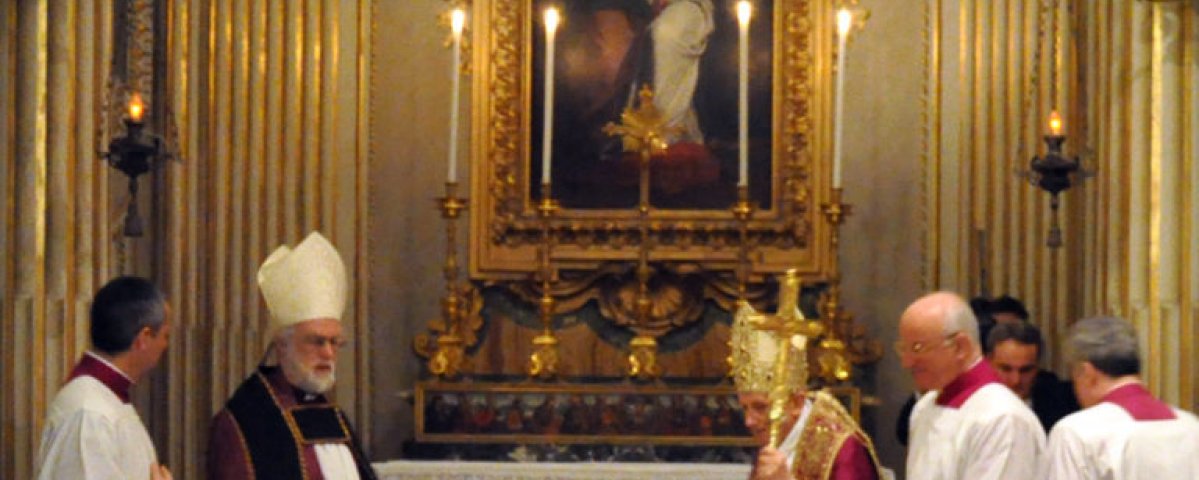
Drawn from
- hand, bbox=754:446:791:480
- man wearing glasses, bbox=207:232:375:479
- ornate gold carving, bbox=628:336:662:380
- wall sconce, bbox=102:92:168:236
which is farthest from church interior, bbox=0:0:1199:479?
hand, bbox=754:446:791:480

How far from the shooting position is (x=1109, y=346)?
673 centimetres

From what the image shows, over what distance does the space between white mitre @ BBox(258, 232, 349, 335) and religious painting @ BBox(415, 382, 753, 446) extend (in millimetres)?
2674

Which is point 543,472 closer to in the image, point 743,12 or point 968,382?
point 743,12

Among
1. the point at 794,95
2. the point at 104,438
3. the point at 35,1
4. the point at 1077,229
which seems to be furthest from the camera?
the point at 794,95

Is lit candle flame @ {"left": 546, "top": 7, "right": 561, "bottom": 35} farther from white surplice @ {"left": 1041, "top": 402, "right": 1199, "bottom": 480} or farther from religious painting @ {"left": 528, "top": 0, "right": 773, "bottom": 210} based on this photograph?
white surplice @ {"left": 1041, "top": 402, "right": 1199, "bottom": 480}

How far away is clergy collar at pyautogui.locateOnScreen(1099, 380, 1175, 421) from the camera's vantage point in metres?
6.64

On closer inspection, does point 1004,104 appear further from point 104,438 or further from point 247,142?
point 104,438

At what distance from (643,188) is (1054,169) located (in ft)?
6.66

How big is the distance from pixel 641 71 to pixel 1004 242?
1.92m

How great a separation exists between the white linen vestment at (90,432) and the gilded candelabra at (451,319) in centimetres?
334

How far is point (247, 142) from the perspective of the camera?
34.1 feet

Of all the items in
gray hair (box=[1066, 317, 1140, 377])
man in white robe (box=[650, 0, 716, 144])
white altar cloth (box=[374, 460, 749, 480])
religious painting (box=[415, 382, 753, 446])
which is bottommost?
white altar cloth (box=[374, 460, 749, 480])

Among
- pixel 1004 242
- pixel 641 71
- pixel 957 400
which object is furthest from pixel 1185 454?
pixel 641 71

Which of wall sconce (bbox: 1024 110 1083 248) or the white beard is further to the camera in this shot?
wall sconce (bbox: 1024 110 1083 248)
